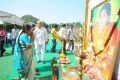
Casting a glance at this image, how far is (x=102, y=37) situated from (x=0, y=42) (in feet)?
35.0

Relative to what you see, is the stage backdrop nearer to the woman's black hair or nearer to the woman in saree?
the woman in saree

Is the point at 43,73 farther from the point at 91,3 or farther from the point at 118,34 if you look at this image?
the point at 118,34

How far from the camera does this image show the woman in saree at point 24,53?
6238 mm

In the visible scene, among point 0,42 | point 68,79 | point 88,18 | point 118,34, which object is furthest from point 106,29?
point 0,42

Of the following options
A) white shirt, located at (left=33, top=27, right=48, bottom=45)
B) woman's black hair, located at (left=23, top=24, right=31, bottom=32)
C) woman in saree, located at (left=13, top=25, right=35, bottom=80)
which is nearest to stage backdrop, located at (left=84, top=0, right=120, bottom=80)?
woman in saree, located at (left=13, top=25, right=35, bottom=80)

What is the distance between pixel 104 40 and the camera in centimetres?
549

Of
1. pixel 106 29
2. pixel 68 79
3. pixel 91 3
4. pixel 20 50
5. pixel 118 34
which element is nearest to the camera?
pixel 118 34

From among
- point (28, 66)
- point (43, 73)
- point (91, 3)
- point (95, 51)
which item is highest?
point (91, 3)

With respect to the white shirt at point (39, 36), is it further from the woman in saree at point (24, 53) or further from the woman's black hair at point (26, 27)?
the woman's black hair at point (26, 27)

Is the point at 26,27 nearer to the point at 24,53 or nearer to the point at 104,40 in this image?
the point at 24,53

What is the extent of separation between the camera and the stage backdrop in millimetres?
4812

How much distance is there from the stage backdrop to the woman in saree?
1.67m

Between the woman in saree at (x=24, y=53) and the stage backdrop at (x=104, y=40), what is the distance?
1669mm

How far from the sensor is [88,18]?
806cm
